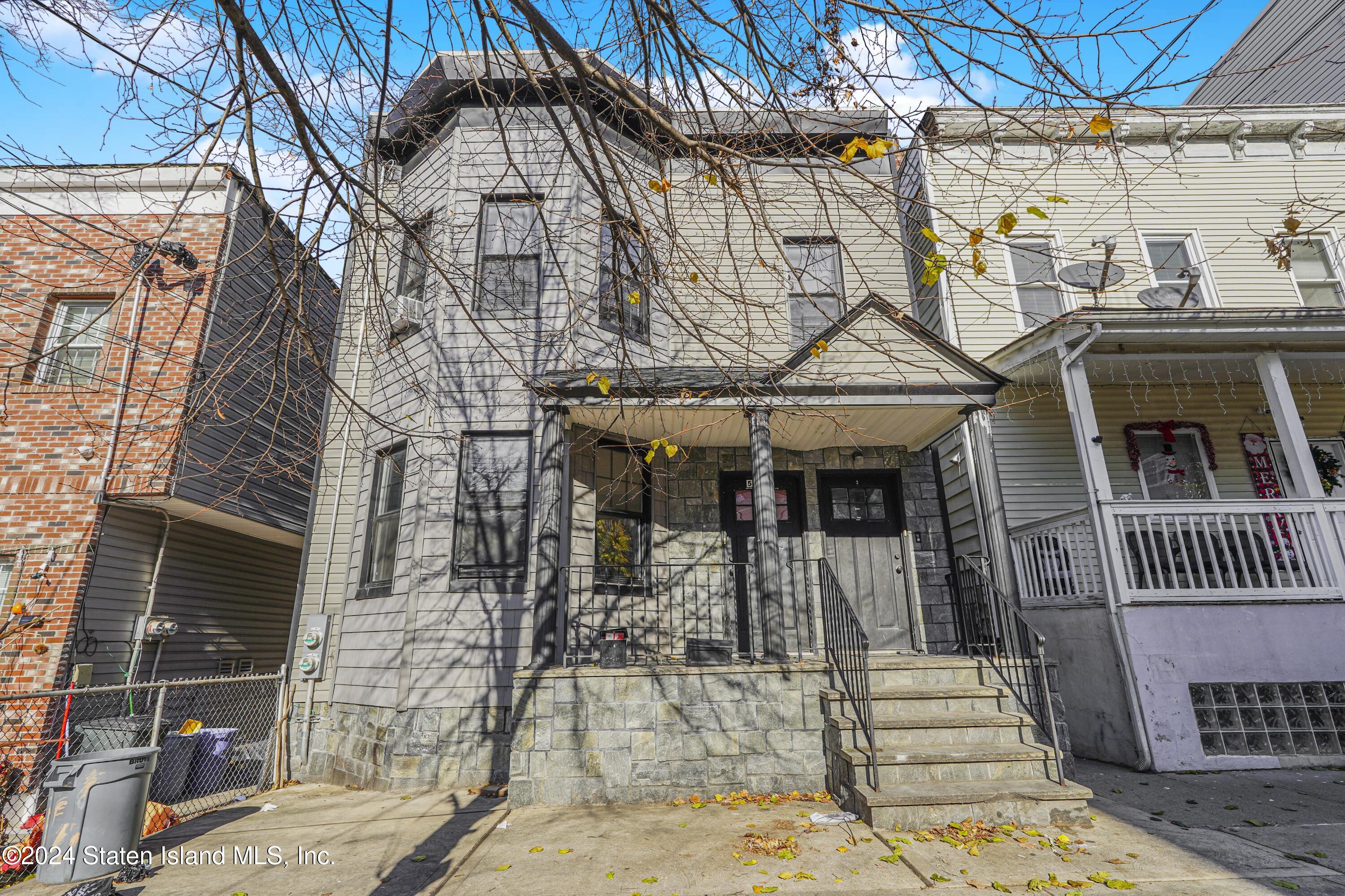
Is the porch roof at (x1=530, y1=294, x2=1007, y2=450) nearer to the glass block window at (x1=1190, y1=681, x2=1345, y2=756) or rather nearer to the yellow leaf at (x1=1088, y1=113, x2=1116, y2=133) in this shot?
the yellow leaf at (x1=1088, y1=113, x2=1116, y2=133)

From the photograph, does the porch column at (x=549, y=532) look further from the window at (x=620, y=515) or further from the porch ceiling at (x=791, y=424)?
the window at (x=620, y=515)

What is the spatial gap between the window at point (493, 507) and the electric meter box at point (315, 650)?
2070mm

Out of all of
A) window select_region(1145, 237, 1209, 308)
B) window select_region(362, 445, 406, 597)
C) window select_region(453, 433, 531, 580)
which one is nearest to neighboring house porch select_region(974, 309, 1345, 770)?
window select_region(1145, 237, 1209, 308)

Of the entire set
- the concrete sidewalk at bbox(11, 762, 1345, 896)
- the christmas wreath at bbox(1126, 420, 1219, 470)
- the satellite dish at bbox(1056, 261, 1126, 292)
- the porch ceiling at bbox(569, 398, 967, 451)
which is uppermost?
the satellite dish at bbox(1056, 261, 1126, 292)

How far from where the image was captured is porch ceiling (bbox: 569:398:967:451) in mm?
6344

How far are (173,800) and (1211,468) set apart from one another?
1276cm

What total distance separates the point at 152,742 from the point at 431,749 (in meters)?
2.29

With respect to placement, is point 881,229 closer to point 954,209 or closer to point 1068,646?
point 1068,646

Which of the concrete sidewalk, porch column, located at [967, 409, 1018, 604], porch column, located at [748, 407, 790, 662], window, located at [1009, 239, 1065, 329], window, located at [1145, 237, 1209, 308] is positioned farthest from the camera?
window, located at [1145, 237, 1209, 308]

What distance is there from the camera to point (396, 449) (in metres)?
7.79

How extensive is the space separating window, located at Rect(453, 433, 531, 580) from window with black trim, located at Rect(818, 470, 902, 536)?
11.4ft

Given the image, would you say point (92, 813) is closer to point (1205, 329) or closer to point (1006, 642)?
point (1006, 642)

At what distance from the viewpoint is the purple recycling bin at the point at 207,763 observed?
24.0 ft

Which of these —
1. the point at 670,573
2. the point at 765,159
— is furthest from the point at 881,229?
the point at 670,573
